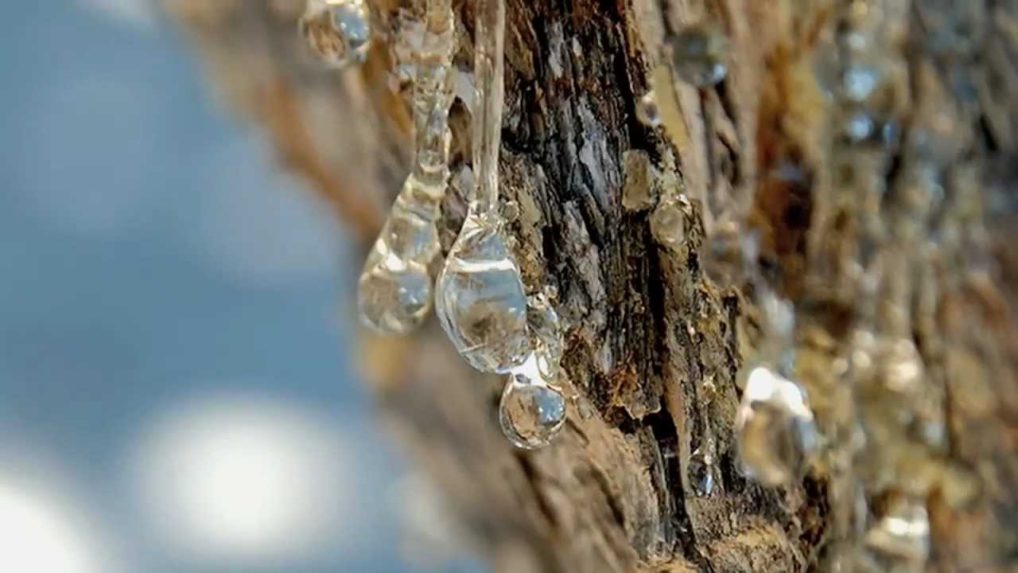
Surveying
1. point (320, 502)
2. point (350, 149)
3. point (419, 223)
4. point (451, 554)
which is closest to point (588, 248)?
point (419, 223)

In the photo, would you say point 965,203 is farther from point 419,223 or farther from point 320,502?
point 320,502

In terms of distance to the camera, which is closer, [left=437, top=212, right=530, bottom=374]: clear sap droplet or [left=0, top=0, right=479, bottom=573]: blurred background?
[left=437, top=212, right=530, bottom=374]: clear sap droplet

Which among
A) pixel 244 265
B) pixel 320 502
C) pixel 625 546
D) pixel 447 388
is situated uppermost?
pixel 625 546

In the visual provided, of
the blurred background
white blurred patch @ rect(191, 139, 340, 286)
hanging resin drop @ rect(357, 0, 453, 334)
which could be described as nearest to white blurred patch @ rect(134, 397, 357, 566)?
the blurred background

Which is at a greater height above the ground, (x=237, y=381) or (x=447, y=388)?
(x=447, y=388)

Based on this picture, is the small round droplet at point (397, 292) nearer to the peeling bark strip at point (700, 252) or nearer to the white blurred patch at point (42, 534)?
the peeling bark strip at point (700, 252)

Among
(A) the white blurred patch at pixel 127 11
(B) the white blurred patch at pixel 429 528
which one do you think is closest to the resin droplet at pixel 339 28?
(B) the white blurred patch at pixel 429 528

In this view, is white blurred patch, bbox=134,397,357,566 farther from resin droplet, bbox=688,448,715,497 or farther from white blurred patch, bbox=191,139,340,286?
resin droplet, bbox=688,448,715,497
